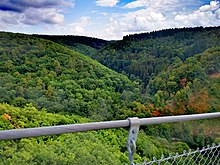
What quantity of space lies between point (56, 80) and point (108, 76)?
200cm

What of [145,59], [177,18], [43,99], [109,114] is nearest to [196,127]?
[109,114]

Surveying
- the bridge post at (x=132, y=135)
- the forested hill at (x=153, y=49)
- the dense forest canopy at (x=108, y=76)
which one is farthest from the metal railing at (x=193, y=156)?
the forested hill at (x=153, y=49)

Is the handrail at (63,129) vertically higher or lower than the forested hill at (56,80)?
higher

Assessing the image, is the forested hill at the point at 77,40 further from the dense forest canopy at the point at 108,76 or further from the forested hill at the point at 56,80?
the forested hill at the point at 56,80

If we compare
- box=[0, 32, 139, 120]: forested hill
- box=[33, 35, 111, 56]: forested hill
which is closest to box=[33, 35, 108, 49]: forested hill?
box=[33, 35, 111, 56]: forested hill

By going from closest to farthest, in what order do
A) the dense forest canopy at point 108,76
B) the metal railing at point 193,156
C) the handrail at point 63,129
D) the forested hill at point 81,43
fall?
the handrail at point 63,129, the metal railing at point 193,156, the dense forest canopy at point 108,76, the forested hill at point 81,43

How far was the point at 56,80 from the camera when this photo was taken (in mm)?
9758

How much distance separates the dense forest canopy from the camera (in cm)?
833

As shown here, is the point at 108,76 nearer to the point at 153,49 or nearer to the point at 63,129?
the point at 153,49

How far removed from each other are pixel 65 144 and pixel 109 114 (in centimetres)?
644

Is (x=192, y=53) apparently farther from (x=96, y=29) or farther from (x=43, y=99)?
(x=43, y=99)

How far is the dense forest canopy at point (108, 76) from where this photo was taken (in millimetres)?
8328

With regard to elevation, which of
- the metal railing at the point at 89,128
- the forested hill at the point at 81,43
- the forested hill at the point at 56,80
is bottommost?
the forested hill at the point at 56,80

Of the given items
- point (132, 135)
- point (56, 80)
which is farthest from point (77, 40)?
point (132, 135)
